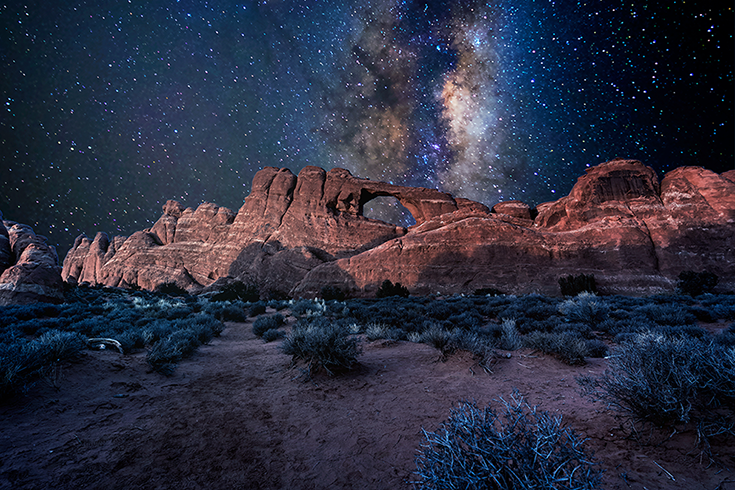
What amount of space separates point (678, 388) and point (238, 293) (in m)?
34.9

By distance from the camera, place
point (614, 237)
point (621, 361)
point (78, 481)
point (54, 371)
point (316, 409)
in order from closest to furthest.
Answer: point (78, 481), point (621, 361), point (316, 409), point (54, 371), point (614, 237)

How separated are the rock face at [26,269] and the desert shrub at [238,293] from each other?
1385cm

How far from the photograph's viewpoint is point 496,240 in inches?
1187

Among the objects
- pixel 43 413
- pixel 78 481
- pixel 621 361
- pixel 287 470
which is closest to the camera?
pixel 78 481

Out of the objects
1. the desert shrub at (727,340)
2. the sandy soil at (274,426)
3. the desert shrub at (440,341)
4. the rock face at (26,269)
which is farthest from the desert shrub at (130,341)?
the rock face at (26,269)

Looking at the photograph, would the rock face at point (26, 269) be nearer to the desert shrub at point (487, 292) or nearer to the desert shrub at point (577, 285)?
the desert shrub at point (487, 292)

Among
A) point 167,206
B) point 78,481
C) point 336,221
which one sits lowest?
point 78,481

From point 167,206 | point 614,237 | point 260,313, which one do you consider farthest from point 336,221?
point 167,206

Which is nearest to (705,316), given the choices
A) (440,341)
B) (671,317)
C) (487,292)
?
(671,317)

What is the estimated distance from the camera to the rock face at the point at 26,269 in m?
13.1

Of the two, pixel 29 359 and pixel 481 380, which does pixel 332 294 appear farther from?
pixel 481 380

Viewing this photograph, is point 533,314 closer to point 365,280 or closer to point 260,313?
point 260,313

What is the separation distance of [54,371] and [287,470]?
4238 millimetres

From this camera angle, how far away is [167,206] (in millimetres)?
62844
